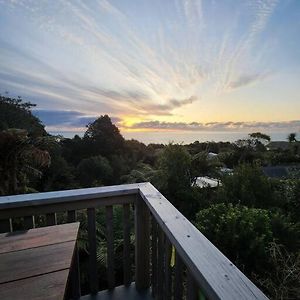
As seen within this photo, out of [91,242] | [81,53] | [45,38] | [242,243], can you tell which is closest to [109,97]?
[81,53]

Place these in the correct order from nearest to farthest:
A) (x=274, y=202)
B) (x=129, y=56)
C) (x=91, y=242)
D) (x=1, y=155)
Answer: (x=91, y=242)
(x=129, y=56)
(x=1, y=155)
(x=274, y=202)

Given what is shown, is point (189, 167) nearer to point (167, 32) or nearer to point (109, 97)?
point (109, 97)

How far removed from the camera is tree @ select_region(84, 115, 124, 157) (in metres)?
17.8

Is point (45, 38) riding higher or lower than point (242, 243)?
higher

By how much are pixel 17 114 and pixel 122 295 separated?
46.6ft

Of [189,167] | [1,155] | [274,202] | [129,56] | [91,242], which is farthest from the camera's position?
[189,167]

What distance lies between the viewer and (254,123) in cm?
1568

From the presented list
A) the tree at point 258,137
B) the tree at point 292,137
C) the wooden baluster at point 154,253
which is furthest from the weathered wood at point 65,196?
the tree at point 292,137

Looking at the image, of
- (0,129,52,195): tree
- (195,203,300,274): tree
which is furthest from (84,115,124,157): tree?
(195,203,300,274): tree

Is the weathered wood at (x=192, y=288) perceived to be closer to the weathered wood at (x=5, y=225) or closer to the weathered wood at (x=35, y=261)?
the weathered wood at (x=35, y=261)

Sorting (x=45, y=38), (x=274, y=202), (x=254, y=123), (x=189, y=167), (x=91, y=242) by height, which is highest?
(x=45, y=38)

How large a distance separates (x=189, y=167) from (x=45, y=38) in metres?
7.04

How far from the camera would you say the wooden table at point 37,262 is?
2.56 feet

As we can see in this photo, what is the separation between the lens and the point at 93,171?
15.4 metres
